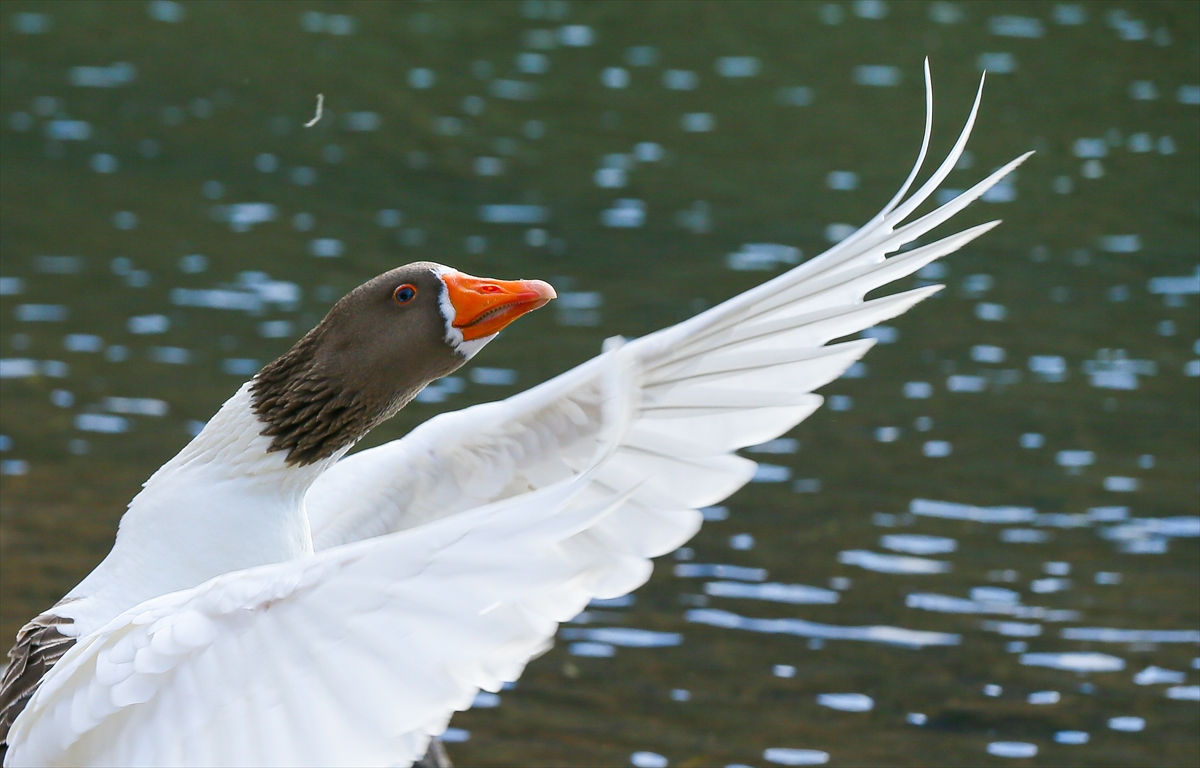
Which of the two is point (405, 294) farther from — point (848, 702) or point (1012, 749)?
point (1012, 749)

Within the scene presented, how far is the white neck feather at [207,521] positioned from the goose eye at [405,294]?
0.57 metres

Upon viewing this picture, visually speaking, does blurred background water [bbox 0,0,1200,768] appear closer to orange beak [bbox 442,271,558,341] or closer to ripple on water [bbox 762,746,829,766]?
ripple on water [bbox 762,746,829,766]

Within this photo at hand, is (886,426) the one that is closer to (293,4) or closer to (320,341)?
(320,341)

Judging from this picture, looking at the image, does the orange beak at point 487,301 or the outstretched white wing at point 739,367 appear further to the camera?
the orange beak at point 487,301

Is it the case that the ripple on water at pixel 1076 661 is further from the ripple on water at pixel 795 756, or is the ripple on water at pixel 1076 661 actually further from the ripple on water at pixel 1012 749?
the ripple on water at pixel 795 756

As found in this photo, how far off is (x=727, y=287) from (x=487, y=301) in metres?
10.2

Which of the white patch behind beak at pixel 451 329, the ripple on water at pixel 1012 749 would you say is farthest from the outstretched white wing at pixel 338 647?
the ripple on water at pixel 1012 749

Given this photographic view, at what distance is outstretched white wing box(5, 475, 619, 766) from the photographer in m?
3.09

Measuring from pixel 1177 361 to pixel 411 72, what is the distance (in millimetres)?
12644

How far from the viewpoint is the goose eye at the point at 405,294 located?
203 inches

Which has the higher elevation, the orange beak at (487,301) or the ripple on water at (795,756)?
the orange beak at (487,301)

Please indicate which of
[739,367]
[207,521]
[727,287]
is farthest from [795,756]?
[727,287]

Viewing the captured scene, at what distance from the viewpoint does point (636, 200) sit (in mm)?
17844

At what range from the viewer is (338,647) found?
11.0 ft
